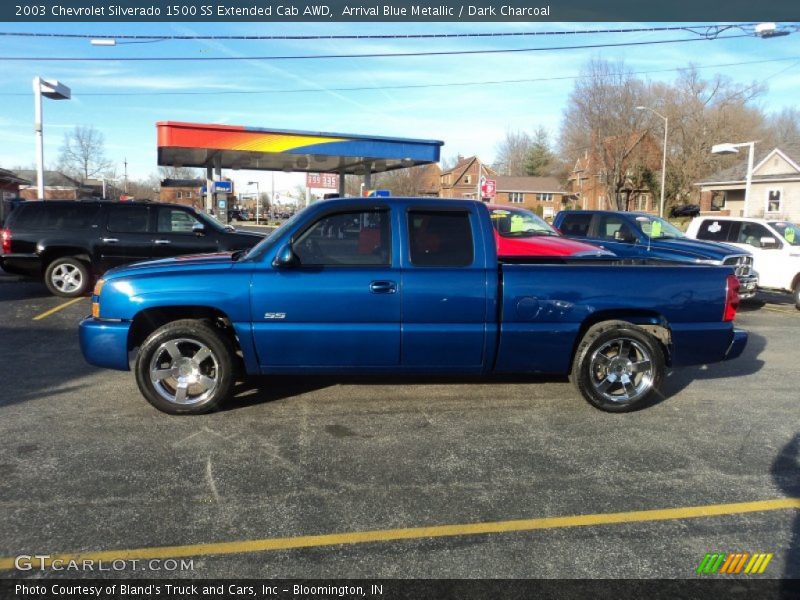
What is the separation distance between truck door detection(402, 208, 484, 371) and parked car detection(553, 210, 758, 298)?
5947 millimetres

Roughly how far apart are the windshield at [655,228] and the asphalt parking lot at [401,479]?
238 inches

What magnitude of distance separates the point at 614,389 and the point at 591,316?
2.38 ft

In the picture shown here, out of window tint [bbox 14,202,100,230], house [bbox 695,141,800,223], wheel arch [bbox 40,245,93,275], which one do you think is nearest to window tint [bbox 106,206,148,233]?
window tint [bbox 14,202,100,230]

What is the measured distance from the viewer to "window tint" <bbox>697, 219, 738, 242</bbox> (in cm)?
1266

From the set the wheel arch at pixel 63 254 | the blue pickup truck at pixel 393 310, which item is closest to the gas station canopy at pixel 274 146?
the wheel arch at pixel 63 254

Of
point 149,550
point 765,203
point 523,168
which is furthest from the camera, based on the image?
point 523,168

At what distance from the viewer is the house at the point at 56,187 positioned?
5709cm

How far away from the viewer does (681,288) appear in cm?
501

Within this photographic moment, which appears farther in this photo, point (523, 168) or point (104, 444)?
point (523, 168)

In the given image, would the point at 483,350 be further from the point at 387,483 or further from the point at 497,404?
the point at 387,483

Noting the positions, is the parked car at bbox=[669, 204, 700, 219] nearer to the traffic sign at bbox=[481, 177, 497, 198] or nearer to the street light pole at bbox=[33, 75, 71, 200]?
the traffic sign at bbox=[481, 177, 497, 198]

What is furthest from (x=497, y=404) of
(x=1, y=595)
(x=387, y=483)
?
(x=1, y=595)
